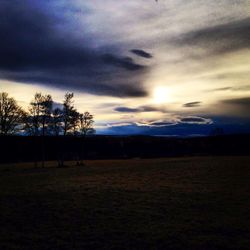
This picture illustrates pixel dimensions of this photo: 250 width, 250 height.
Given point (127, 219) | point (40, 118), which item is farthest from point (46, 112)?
point (127, 219)

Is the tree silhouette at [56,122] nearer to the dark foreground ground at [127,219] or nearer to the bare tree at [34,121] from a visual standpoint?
the bare tree at [34,121]

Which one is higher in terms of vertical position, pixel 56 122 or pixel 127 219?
pixel 56 122

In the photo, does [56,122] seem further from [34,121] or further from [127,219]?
[127,219]

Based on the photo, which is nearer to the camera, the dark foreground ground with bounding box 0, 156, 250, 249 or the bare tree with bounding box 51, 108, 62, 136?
the dark foreground ground with bounding box 0, 156, 250, 249

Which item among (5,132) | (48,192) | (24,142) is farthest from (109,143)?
(48,192)

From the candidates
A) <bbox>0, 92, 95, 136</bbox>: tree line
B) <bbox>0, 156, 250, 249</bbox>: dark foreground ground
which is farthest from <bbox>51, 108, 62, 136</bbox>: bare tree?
<bbox>0, 156, 250, 249</bbox>: dark foreground ground

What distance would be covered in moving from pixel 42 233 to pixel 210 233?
19.3ft

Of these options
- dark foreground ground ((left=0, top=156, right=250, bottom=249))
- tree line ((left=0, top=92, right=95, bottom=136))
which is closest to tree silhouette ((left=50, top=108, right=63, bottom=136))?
tree line ((left=0, top=92, right=95, bottom=136))

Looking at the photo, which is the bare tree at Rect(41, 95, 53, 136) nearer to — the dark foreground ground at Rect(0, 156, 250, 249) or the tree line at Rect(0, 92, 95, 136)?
the tree line at Rect(0, 92, 95, 136)

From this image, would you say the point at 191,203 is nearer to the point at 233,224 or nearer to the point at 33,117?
the point at 233,224

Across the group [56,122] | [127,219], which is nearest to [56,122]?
[56,122]

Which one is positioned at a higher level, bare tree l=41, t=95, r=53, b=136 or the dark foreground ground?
bare tree l=41, t=95, r=53, b=136

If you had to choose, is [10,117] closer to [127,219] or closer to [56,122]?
[56,122]

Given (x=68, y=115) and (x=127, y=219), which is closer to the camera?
(x=127, y=219)
